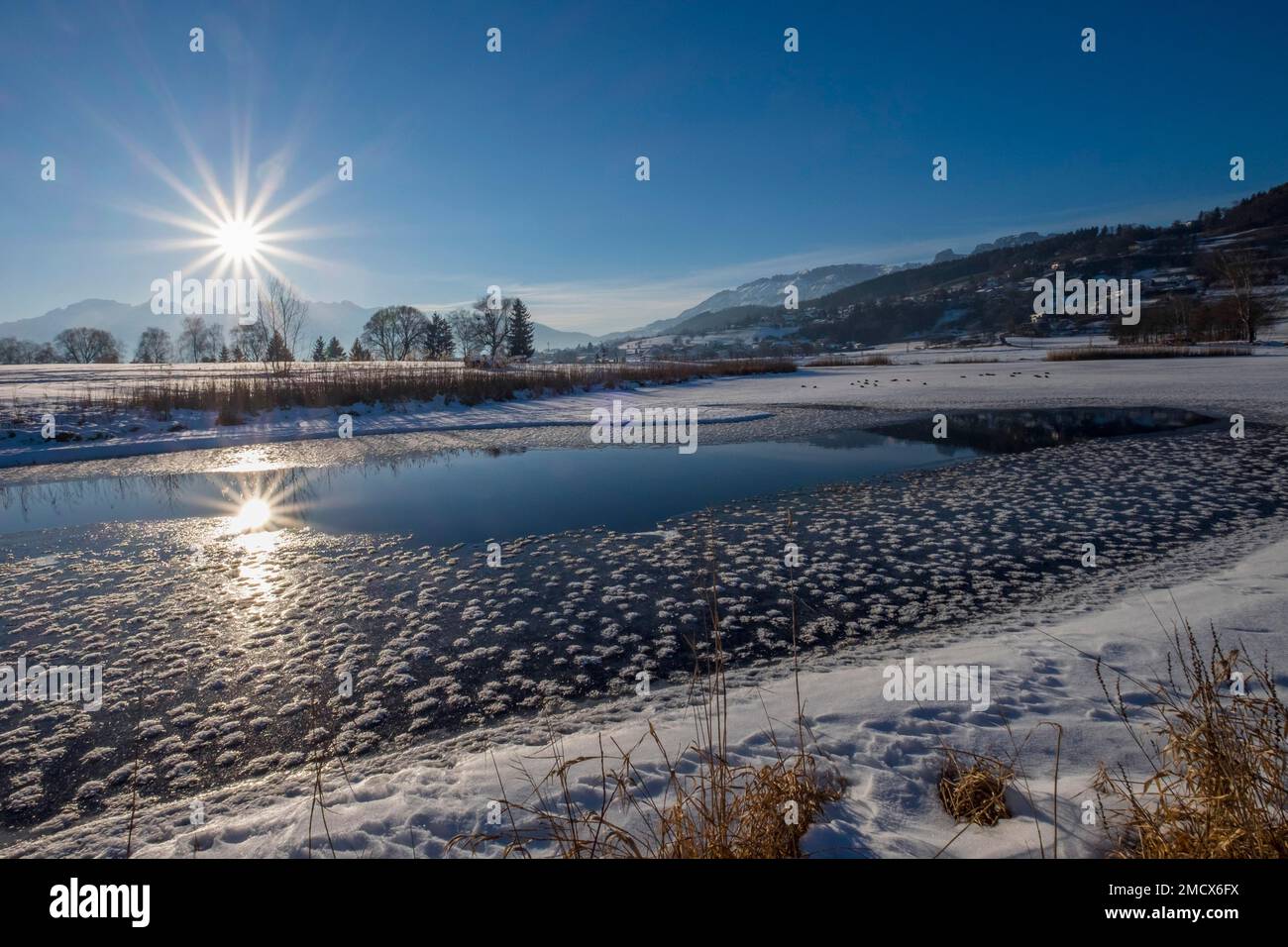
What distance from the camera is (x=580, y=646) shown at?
181 inches

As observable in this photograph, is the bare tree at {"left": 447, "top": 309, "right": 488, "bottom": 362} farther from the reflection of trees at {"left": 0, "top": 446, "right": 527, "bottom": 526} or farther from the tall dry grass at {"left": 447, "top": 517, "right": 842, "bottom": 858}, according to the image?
the tall dry grass at {"left": 447, "top": 517, "right": 842, "bottom": 858}

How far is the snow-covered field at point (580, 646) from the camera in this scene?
9.07ft

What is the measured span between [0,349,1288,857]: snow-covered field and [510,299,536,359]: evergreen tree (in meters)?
73.8

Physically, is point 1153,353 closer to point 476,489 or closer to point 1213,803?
point 476,489

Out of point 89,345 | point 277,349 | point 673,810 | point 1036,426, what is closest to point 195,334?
point 89,345

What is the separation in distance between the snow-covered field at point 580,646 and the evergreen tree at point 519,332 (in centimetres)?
7381

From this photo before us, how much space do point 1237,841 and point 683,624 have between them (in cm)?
347

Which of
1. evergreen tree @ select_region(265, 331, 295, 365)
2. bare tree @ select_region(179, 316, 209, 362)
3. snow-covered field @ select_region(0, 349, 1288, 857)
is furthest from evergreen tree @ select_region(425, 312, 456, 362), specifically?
snow-covered field @ select_region(0, 349, 1288, 857)

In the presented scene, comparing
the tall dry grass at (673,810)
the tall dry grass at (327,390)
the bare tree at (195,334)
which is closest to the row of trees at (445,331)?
the bare tree at (195,334)

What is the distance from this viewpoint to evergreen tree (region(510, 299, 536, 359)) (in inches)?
3086

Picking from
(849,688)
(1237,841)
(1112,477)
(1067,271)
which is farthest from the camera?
(1067,271)
